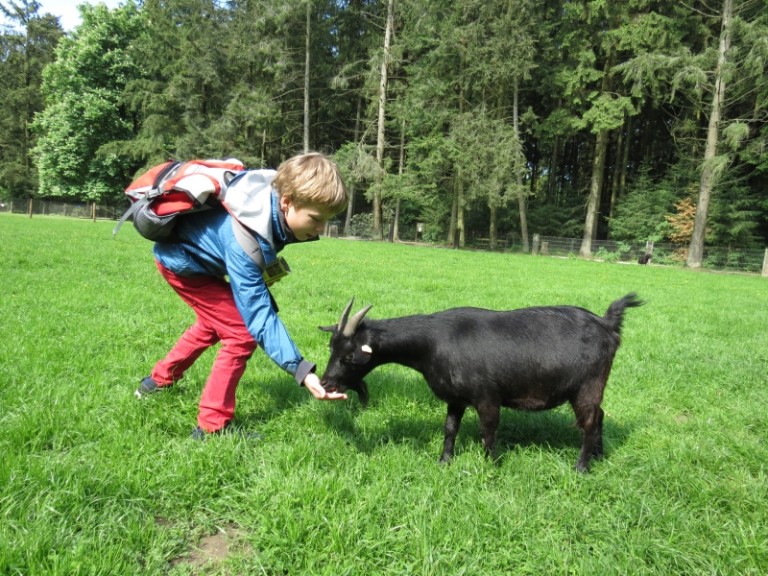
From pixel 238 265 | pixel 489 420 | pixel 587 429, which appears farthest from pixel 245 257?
pixel 587 429

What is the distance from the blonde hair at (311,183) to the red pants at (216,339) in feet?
3.02

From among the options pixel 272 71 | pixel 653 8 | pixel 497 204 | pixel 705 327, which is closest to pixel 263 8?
pixel 272 71

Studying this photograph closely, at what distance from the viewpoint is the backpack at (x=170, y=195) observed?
2.92 metres

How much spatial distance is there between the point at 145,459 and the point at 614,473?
298cm

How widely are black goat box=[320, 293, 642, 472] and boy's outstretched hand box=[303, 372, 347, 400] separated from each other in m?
0.52

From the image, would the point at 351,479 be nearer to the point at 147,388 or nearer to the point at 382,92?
the point at 147,388

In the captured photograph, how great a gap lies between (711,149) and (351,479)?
29.1m

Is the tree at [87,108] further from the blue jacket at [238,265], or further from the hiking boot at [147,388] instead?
the blue jacket at [238,265]

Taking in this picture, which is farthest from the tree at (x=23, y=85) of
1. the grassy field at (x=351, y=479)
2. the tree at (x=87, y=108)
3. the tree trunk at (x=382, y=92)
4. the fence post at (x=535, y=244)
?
the grassy field at (x=351, y=479)

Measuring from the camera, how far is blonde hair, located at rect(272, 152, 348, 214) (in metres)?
2.89

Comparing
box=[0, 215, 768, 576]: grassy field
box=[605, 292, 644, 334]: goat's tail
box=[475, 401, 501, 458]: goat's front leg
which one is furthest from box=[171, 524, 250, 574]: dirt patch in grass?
box=[605, 292, 644, 334]: goat's tail

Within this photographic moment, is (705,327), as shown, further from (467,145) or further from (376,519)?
(467,145)

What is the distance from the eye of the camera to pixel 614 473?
3.21 metres

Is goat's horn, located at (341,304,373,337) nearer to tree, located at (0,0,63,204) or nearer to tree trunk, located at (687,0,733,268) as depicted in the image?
tree trunk, located at (687,0,733,268)
